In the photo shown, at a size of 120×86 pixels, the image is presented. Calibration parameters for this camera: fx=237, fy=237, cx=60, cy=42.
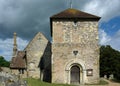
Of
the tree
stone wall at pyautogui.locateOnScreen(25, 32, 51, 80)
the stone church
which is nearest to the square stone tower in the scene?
the stone church

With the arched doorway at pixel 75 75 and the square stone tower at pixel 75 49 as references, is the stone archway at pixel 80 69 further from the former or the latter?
the arched doorway at pixel 75 75

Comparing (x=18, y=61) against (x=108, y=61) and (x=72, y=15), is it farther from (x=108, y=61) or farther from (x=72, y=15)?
(x=108, y=61)

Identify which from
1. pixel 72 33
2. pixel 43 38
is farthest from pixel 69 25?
pixel 43 38

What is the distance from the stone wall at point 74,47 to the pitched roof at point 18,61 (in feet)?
36.0

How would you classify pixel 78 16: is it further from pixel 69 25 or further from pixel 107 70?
pixel 107 70

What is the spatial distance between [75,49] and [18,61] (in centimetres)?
1408

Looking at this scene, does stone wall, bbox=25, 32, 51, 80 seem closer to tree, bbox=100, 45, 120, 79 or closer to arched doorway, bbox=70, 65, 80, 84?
arched doorway, bbox=70, 65, 80, 84

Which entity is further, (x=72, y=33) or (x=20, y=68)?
(x=20, y=68)

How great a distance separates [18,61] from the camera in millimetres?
41719

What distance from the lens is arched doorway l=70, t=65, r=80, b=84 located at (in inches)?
1237

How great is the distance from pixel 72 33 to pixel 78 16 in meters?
2.48

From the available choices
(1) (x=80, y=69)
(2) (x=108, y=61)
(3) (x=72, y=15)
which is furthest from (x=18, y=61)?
(2) (x=108, y=61)

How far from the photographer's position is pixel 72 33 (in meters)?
31.6

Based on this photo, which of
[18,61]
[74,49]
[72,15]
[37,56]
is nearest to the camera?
[74,49]
